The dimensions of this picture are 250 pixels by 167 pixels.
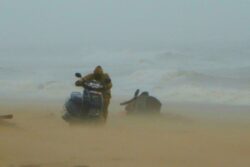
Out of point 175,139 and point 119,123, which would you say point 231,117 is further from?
point 175,139

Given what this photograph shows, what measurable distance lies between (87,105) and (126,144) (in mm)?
2538

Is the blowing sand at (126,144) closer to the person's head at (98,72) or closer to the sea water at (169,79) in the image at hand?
the person's head at (98,72)

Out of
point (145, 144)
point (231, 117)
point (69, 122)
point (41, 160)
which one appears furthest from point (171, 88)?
point (41, 160)

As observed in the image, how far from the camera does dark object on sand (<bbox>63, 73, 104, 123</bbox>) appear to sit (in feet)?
38.3

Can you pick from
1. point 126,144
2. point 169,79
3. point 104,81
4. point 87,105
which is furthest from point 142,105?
point 169,79

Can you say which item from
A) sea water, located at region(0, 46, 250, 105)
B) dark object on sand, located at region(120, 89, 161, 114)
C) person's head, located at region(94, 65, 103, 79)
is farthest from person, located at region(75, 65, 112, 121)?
sea water, located at region(0, 46, 250, 105)

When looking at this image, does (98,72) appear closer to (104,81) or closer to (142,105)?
(104,81)

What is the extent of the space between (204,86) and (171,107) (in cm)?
794

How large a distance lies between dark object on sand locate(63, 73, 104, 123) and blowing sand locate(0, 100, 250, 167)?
0.24 m

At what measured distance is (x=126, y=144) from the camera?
9.25 meters

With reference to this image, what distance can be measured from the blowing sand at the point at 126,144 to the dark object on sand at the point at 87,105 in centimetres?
24

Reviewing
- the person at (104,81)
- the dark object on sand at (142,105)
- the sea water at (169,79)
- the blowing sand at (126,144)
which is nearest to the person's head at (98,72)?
the person at (104,81)

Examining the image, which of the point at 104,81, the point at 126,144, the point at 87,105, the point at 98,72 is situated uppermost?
the point at 98,72

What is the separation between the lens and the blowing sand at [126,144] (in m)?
7.66
